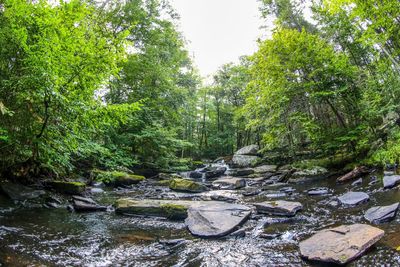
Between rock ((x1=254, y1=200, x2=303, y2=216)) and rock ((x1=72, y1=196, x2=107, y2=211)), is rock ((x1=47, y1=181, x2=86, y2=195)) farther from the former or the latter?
rock ((x1=254, y1=200, x2=303, y2=216))

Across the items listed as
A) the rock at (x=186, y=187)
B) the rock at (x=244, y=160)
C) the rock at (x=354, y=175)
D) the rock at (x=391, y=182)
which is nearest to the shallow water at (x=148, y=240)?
the rock at (x=391, y=182)

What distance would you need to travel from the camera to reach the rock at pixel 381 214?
4.94 meters

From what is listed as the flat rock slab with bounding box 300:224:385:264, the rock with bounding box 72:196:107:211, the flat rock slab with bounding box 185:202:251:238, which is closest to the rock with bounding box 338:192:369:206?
the flat rock slab with bounding box 300:224:385:264

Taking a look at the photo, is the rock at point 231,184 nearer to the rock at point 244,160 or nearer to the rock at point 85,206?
the rock at point 85,206

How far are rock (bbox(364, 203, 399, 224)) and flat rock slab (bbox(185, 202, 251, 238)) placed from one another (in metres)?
2.53

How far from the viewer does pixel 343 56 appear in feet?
43.0

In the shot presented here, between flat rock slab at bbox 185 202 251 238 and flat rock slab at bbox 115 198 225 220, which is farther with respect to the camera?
flat rock slab at bbox 115 198 225 220

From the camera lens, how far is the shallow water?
12.4 ft

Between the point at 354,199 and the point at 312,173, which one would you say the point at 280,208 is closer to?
the point at 354,199

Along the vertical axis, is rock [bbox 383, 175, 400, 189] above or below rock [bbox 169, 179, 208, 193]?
above

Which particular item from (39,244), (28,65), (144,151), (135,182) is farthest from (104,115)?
(144,151)

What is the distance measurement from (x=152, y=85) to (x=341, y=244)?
17452 mm

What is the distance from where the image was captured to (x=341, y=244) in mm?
3787

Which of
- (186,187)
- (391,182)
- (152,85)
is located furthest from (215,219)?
(152,85)
